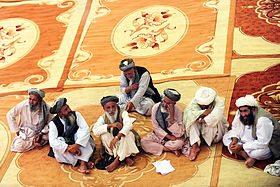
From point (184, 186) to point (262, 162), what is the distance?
831mm

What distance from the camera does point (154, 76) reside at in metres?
6.69

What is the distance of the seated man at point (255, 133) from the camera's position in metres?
4.61

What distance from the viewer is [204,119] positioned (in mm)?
4941

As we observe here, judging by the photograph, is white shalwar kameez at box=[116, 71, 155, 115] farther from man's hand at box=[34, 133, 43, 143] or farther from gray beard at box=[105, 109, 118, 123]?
man's hand at box=[34, 133, 43, 143]

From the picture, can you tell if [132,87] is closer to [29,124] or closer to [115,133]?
[115,133]

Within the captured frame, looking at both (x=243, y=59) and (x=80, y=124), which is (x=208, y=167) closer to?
(x=80, y=124)

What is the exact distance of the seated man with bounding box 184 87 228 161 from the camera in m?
4.93

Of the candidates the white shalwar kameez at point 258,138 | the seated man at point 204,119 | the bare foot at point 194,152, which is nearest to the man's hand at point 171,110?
the seated man at point 204,119

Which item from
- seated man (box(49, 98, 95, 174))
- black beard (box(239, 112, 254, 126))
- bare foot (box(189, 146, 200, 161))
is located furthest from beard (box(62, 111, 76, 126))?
black beard (box(239, 112, 254, 126))

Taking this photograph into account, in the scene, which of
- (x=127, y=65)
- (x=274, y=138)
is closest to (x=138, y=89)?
(x=127, y=65)

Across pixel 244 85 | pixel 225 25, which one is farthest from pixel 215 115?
pixel 225 25


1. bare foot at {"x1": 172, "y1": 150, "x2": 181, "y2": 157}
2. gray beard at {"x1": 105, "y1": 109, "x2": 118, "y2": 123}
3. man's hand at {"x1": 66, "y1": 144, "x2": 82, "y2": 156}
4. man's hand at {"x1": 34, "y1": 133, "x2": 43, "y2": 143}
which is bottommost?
man's hand at {"x1": 34, "y1": 133, "x2": 43, "y2": 143}

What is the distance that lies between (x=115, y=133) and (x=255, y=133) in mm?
1489

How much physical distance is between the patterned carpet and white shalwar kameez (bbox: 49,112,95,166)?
14 centimetres
